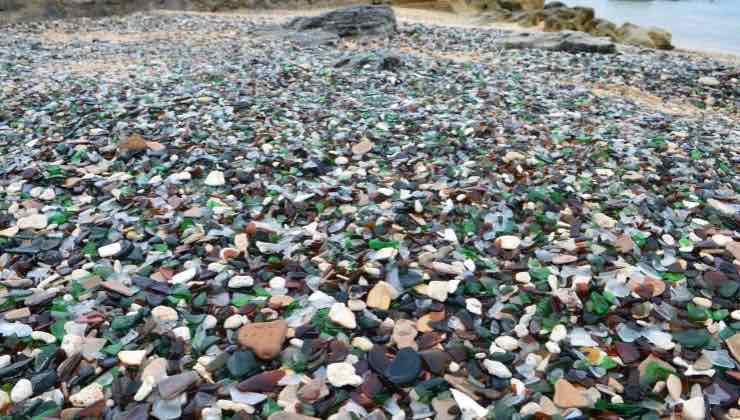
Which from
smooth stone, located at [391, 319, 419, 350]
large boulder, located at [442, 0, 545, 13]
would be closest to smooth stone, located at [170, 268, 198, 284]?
smooth stone, located at [391, 319, 419, 350]

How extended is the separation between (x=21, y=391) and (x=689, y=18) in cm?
4261

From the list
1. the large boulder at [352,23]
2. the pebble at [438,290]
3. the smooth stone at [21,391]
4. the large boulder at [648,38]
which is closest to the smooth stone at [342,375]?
the pebble at [438,290]

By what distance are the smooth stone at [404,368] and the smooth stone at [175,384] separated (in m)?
0.99

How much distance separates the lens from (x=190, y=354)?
2783 mm

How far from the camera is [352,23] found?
49.4ft

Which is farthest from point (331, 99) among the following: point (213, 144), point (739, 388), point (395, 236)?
point (739, 388)

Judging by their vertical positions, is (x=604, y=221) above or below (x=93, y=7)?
below

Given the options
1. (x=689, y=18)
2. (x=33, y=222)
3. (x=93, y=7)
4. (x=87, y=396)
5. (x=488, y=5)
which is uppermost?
(x=488, y=5)

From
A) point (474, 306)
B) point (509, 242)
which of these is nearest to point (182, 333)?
point (474, 306)

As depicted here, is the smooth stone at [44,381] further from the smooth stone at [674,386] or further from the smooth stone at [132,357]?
the smooth stone at [674,386]

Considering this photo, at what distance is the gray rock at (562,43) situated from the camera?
515 inches

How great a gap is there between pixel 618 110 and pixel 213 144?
5.82 m

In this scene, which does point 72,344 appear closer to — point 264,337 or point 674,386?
point 264,337

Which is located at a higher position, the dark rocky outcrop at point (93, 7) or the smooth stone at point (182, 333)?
the dark rocky outcrop at point (93, 7)
